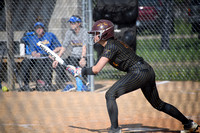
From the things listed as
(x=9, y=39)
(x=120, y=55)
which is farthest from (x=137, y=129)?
(x=9, y=39)

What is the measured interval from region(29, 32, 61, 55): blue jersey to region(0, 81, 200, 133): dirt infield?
1.21m

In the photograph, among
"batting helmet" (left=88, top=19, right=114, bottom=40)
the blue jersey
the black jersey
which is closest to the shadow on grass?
the black jersey

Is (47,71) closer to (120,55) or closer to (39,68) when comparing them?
(39,68)

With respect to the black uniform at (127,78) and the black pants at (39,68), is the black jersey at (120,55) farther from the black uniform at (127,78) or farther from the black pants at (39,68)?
the black pants at (39,68)

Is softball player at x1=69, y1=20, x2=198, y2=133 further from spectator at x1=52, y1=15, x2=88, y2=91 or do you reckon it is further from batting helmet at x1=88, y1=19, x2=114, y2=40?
spectator at x1=52, y1=15, x2=88, y2=91

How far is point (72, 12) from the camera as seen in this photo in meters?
9.04

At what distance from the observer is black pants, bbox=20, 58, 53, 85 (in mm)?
7848

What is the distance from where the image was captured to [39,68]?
26.2 ft

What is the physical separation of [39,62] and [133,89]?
4463 mm

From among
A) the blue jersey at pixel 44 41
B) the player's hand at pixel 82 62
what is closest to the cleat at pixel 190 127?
the player's hand at pixel 82 62

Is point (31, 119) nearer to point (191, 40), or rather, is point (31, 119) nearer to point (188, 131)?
point (188, 131)

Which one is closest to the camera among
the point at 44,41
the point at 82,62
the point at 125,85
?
the point at 125,85

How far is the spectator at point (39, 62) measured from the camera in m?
7.84

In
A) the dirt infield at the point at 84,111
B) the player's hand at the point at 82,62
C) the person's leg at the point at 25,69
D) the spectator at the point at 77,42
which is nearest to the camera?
the dirt infield at the point at 84,111
